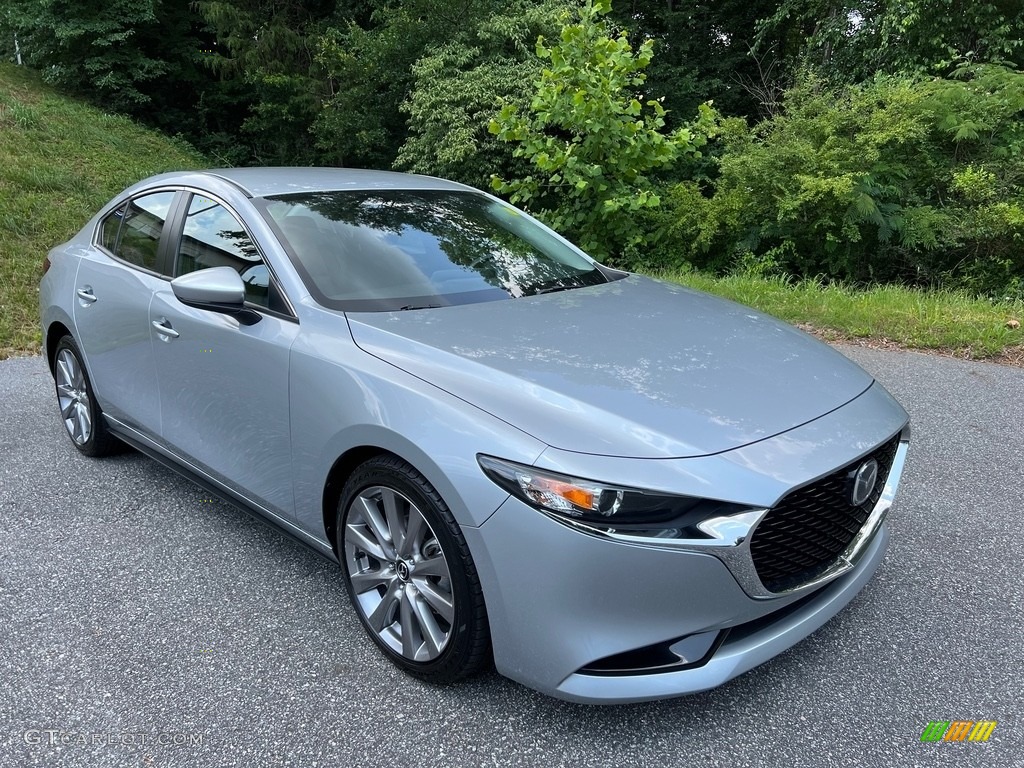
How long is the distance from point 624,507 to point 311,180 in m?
2.31

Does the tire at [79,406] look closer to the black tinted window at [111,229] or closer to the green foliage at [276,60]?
the black tinted window at [111,229]

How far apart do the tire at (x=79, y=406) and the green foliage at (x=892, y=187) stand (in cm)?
696

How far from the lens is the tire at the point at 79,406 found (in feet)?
12.9

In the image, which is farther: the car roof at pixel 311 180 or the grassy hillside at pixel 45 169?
the grassy hillside at pixel 45 169

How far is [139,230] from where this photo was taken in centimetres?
362

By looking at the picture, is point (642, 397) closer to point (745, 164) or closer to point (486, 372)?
Answer: point (486, 372)

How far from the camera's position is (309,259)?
2.80 metres

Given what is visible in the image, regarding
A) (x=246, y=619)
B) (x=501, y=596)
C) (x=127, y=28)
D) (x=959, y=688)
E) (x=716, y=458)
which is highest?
(x=127, y=28)

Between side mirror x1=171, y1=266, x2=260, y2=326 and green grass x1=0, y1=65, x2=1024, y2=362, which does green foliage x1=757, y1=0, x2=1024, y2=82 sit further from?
side mirror x1=171, y1=266, x2=260, y2=326

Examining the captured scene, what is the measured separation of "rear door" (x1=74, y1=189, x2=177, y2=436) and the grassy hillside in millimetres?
3408

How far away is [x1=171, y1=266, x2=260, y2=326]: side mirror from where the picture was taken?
261cm

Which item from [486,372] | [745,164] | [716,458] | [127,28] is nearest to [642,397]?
[716,458]

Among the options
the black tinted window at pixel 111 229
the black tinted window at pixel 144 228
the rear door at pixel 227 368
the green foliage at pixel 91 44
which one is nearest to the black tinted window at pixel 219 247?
the rear door at pixel 227 368

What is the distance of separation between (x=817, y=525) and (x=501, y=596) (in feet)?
2.87
